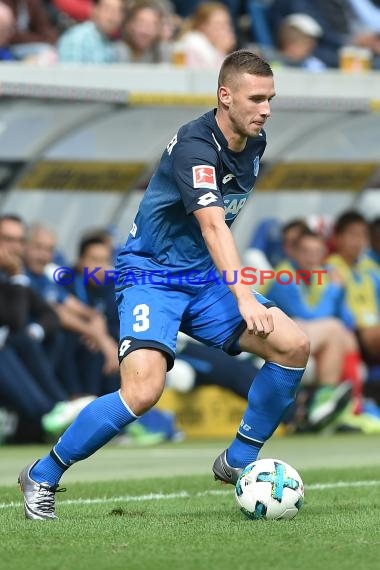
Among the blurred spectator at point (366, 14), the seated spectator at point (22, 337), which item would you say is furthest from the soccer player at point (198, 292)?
the blurred spectator at point (366, 14)

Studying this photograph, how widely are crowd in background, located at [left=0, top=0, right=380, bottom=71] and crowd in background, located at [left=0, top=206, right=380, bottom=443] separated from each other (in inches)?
73.5

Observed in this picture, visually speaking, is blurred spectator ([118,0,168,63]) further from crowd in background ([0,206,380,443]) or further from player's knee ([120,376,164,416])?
player's knee ([120,376,164,416])

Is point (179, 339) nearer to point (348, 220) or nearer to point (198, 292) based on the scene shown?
point (348, 220)

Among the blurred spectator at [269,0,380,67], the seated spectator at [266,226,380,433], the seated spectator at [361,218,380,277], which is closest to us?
the seated spectator at [266,226,380,433]

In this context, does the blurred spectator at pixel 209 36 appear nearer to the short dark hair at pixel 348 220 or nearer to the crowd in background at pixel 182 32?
the crowd in background at pixel 182 32

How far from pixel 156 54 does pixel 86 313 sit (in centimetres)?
299

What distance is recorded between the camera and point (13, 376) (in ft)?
37.1

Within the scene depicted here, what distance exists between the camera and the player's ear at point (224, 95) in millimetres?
→ 6477

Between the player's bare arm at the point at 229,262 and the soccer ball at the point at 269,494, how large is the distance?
2.58 ft

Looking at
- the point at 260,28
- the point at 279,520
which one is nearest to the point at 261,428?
the point at 279,520

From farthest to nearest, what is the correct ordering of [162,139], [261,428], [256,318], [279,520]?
[162,139] < [261,428] < [279,520] < [256,318]

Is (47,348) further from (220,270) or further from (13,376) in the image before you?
(220,270)

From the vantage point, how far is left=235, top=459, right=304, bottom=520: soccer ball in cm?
618

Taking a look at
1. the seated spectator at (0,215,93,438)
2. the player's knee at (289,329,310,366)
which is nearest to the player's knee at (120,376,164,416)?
the player's knee at (289,329,310,366)
